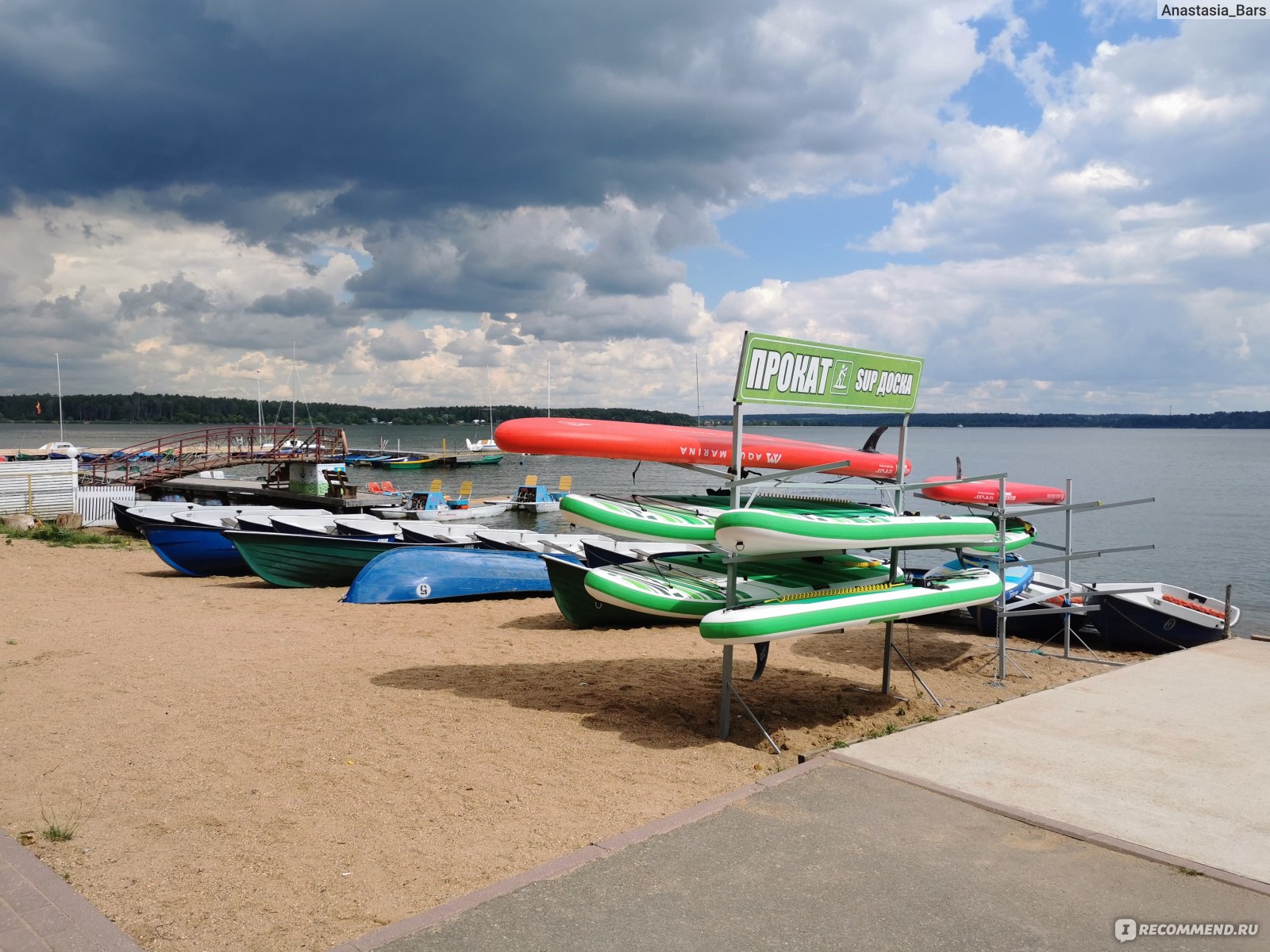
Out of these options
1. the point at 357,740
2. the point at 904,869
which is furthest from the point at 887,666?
the point at 357,740

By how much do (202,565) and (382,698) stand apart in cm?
1038

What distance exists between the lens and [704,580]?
763cm

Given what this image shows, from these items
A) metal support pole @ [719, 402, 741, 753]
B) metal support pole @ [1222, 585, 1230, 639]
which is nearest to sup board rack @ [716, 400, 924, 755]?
metal support pole @ [719, 402, 741, 753]

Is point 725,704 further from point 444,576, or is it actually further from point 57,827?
point 444,576

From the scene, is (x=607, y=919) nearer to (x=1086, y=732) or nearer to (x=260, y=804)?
(x=260, y=804)

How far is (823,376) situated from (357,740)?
4713 mm

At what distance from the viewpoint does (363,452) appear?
80000 mm

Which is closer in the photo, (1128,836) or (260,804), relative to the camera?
(1128,836)

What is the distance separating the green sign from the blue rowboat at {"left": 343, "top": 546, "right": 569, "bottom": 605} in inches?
284

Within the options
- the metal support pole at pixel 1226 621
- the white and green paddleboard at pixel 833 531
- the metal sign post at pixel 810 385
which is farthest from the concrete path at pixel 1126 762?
the metal support pole at pixel 1226 621

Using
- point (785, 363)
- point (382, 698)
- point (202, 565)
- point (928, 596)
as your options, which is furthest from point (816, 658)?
point (202, 565)

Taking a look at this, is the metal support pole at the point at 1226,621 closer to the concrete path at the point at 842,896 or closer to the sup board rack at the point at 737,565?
the sup board rack at the point at 737,565

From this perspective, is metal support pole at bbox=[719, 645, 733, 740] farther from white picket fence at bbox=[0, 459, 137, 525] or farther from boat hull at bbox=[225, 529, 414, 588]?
white picket fence at bbox=[0, 459, 137, 525]

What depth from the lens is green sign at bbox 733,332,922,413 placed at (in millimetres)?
7145
